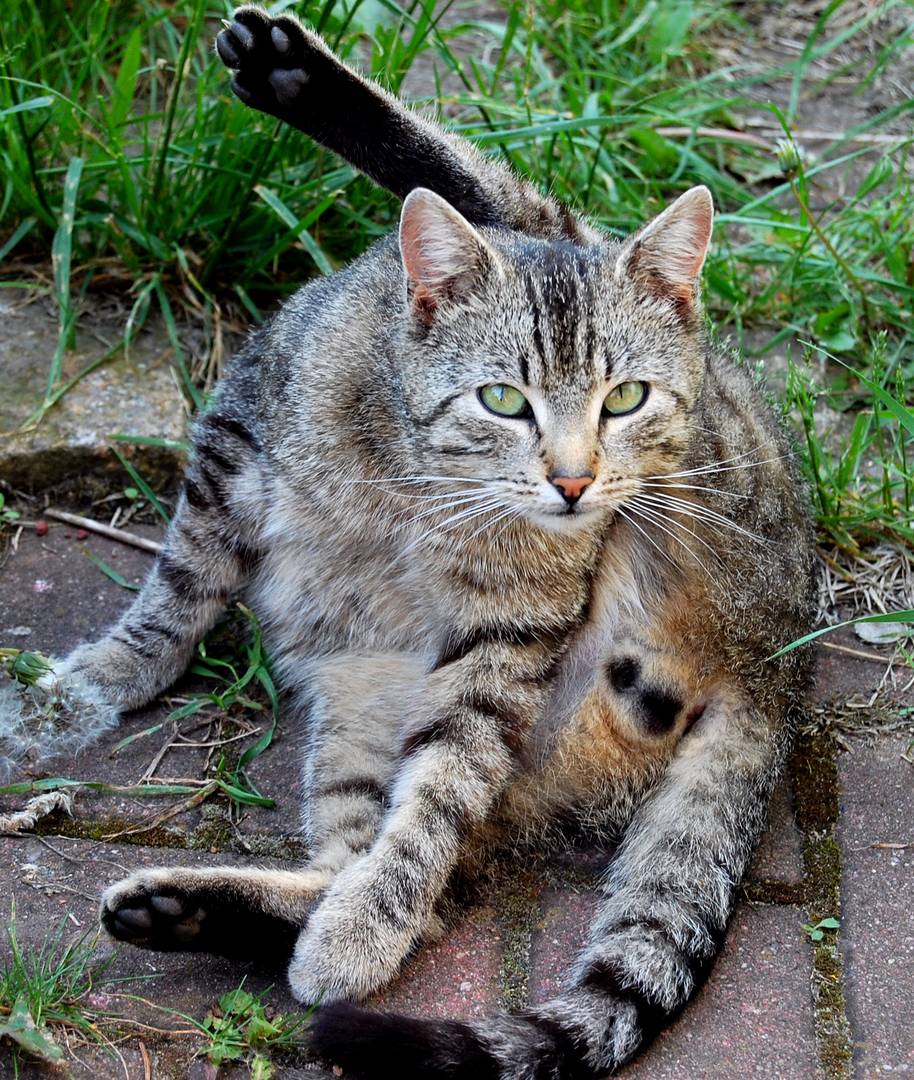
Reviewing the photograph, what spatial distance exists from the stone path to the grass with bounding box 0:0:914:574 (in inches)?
38.2

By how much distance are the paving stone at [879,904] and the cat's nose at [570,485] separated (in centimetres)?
95

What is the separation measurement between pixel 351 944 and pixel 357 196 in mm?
2374

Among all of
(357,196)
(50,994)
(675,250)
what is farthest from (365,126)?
(50,994)

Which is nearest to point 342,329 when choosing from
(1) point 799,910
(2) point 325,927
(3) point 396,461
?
(3) point 396,461

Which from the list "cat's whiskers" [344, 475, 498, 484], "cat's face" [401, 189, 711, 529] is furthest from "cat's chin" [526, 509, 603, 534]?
"cat's whiskers" [344, 475, 498, 484]

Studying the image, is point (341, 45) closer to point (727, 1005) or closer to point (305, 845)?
point (305, 845)

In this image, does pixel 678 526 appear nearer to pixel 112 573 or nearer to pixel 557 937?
pixel 557 937

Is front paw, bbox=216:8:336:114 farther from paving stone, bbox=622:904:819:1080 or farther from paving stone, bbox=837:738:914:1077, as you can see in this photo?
paving stone, bbox=622:904:819:1080

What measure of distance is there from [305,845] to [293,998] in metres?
0.38

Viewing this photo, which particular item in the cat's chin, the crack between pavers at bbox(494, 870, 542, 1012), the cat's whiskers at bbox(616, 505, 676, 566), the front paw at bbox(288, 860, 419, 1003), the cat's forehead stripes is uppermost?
the cat's forehead stripes

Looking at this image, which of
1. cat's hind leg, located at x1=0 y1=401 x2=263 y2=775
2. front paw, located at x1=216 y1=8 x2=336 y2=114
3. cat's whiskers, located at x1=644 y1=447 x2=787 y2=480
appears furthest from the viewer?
front paw, located at x1=216 y1=8 x2=336 y2=114

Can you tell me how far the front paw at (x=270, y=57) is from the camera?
128 inches

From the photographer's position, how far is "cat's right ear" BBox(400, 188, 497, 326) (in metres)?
2.75

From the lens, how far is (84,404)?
3.77m
